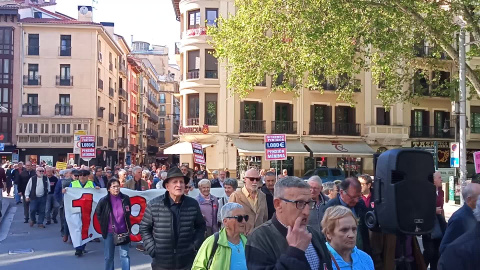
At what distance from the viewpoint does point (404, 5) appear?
19.6 metres

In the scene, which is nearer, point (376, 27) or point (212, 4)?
point (376, 27)

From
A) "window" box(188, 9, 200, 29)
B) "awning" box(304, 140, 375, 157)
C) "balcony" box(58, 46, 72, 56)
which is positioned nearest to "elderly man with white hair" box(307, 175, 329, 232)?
"awning" box(304, 140, 375, 157)

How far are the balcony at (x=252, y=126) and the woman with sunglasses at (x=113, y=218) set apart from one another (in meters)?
28.9

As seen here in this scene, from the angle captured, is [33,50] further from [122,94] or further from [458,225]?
[458,225]

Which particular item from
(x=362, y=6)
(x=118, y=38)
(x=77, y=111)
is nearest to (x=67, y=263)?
(x=362, y=6)

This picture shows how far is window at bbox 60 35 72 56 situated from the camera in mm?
51594

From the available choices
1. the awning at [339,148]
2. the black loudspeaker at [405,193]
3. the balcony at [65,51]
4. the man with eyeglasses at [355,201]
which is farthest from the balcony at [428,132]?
the black loudspeaker at [405,193]

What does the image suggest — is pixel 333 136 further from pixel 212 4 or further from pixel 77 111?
pixel 77 111

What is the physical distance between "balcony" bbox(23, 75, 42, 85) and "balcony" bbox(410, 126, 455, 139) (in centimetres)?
3283

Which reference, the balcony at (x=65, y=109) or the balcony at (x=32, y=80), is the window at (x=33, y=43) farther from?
the balcony at (x=65, y=109)

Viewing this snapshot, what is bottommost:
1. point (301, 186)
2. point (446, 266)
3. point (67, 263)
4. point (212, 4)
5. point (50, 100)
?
point (67, 263)

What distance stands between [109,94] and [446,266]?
57244 millimetres

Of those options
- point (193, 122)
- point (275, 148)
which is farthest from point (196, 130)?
point (275, 148)

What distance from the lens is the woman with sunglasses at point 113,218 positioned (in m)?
8.62
